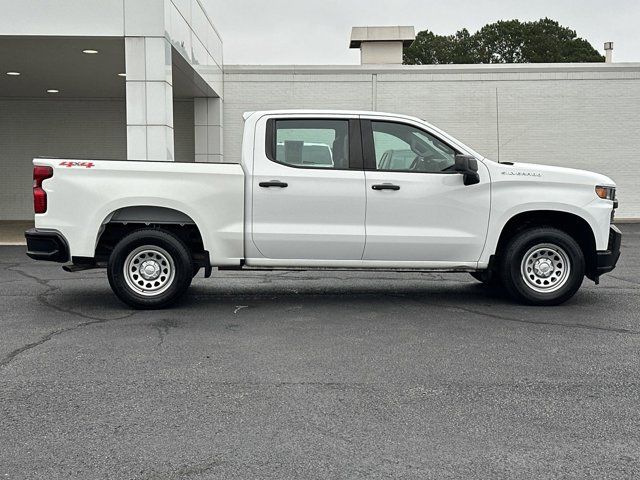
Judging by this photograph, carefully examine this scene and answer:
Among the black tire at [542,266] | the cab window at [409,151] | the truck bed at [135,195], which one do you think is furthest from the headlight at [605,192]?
the truck bed at [135,195]

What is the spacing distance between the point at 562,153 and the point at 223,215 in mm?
16121

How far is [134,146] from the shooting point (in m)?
13.0

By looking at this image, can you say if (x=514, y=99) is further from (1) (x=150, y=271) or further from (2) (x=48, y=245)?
(2) (x=48, y=245)

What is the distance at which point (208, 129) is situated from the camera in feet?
67.7

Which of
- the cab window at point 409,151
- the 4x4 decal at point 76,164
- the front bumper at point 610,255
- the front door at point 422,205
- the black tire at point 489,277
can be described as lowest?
the black tire at point 489,277

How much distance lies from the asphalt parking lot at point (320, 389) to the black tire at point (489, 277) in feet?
1.16

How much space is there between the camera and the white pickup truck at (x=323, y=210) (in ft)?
24.5

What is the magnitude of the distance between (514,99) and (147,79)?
12.3m

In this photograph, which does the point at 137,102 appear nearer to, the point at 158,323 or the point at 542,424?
the point at 158,323

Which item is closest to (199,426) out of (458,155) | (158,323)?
(158,323)

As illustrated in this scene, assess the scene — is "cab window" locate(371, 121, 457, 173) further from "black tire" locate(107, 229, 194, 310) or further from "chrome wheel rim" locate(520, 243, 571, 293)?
"black tire" locate(107, 229, 194, 310)

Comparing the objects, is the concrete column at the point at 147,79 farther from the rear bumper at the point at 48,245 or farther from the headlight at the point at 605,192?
the headlight at the point at 605,192

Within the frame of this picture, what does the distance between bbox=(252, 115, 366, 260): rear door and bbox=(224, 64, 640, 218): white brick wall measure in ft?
44.7

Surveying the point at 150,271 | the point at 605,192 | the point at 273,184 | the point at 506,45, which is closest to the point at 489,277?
the point at 605,192
